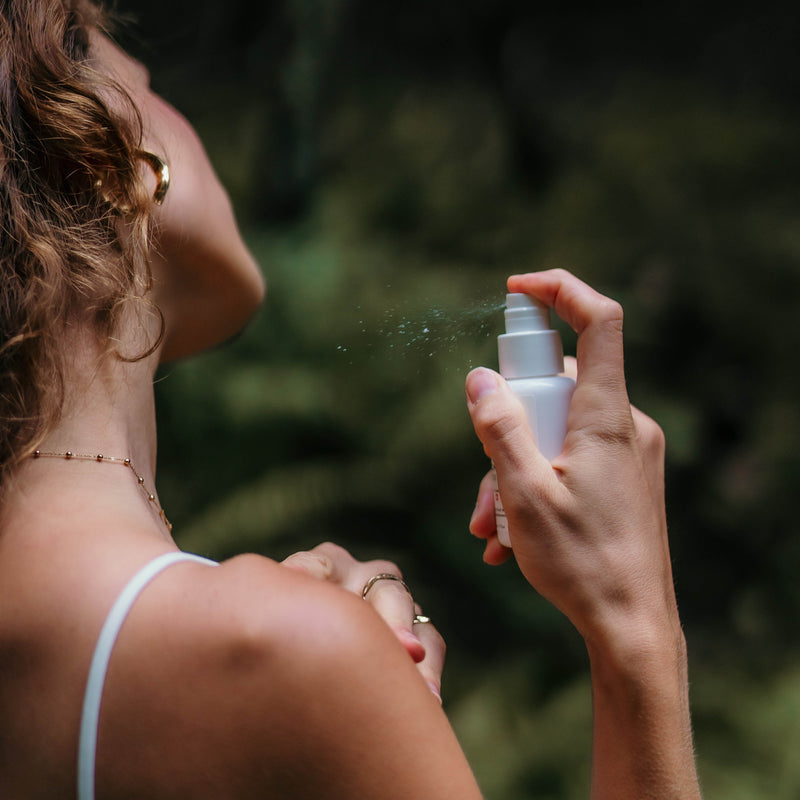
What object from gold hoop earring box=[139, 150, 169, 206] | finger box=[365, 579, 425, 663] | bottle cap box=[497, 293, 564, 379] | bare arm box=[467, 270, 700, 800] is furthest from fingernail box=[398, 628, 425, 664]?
gold hoop earring box=[139, 150, 169, 206]

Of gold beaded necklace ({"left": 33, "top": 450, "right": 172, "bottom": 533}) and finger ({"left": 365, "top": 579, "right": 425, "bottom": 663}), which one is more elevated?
gold beaded necklace ({"left": 33, "top": 450, "right": 172, "bottom": 533})

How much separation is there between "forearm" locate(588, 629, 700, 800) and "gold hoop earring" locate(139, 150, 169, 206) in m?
0.49

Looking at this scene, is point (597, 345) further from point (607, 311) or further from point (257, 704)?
point (257, 704)

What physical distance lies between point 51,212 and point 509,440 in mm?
357

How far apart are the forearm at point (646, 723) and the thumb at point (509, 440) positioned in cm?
15

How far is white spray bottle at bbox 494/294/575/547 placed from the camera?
1.79 ft

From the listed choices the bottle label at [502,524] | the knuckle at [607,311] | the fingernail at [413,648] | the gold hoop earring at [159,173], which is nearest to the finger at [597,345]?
the knuckle at [607,311]

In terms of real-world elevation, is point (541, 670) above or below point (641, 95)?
below

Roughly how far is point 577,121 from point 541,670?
2.60 feet

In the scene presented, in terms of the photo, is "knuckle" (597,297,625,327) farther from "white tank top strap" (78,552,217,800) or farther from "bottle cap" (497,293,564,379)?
"white tank top strap" (78,552,217,800)

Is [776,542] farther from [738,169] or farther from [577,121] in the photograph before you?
[577,121]

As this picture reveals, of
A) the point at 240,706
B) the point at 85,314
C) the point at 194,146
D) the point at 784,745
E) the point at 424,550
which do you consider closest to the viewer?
the point at 240,706

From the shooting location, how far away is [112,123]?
49 centimetres

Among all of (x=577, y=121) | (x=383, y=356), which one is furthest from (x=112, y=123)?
(x=577, y=121)
